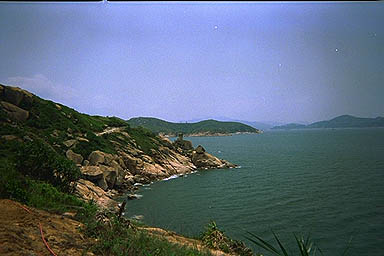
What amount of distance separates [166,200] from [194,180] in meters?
13.5

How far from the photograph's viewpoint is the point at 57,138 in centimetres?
3606

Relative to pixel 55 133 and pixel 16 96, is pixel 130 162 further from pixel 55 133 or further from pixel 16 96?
pixel 16 96

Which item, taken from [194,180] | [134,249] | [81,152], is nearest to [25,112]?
[81,152]

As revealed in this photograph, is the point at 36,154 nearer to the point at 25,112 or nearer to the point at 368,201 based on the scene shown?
the point at 25,112

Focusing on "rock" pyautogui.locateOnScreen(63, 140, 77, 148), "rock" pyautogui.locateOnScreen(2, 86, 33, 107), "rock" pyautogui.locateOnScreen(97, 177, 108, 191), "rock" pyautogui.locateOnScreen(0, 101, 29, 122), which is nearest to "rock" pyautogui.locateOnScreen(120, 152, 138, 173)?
"rock" pyautogui.locateOnScreen(63, 140, 77, 148)

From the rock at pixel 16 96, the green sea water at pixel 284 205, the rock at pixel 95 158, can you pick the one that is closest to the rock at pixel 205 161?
the green sea water at pixel 284 205

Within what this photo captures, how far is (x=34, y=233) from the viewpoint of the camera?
6.34m

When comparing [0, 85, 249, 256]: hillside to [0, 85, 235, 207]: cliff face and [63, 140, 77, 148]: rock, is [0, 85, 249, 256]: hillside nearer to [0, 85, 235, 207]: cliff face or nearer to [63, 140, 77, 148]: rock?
[63, 140, 77, 148]: rock

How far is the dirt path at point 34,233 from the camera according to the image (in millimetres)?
5593

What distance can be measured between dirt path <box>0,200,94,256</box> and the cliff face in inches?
690

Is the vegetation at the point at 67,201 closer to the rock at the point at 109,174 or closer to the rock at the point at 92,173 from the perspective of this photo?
the rock at the point at 92,173

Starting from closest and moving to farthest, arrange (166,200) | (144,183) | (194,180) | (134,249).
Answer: (134,249)
(166,200)
(144,183)
(194,180)

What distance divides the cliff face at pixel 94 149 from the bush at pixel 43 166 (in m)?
10.2

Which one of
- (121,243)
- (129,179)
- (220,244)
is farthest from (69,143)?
(121,243)
